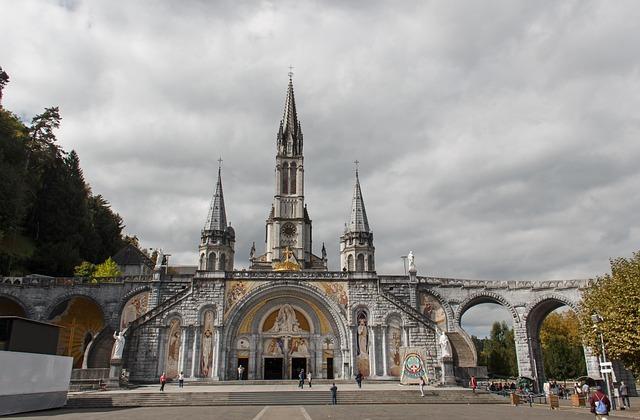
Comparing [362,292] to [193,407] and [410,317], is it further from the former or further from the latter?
[193,407]

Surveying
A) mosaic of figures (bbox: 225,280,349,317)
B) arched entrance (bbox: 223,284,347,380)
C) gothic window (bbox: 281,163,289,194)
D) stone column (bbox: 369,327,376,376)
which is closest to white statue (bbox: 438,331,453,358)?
stone column (bbox: 369,327,376,376)

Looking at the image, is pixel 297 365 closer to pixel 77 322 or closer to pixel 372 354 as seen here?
pixel 372 354

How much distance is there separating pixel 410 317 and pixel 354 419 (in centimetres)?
1827

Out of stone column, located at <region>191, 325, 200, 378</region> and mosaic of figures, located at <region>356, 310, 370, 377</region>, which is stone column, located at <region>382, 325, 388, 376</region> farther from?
stone column, located at <region>191, 325, 200, 378</region>

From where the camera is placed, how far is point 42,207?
153 feet

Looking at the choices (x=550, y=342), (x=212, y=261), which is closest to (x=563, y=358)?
(x=550, y=342)

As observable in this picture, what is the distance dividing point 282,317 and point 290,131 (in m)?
39.6

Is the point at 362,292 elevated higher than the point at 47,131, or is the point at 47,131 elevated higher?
the point at 47,131

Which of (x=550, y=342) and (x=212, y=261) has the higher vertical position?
(x=212, y=261)

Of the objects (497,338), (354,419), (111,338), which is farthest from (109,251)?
(497,338)

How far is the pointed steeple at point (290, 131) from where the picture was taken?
68.1m

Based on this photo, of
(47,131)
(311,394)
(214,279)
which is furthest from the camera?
(47,131)

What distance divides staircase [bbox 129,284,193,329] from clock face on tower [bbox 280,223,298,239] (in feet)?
96.7

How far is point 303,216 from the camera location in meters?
63.7
